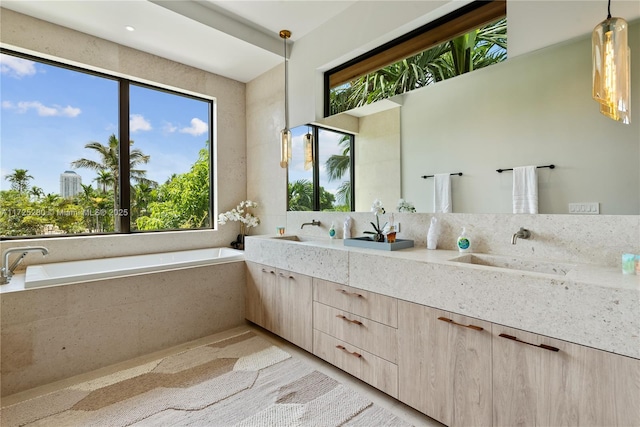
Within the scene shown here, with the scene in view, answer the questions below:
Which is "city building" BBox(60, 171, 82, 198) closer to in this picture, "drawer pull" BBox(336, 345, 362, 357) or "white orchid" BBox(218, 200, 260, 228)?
"white orchid" BBox(218, 200, 260, 228)

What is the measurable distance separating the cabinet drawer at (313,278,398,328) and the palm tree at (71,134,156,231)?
92.2 inches

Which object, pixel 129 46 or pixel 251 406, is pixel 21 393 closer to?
pixel 251 406

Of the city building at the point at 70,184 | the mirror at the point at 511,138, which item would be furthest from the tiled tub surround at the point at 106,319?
the mirror at the point at 511,138

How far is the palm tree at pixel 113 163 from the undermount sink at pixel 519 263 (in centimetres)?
322

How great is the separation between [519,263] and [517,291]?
0.48 m

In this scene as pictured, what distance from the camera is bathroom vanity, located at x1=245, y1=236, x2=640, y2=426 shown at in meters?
1.13

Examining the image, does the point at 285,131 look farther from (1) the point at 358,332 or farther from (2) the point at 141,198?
(1) the point at 358,332

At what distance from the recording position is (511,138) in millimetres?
1857

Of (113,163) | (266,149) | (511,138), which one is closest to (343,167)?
(266,149)

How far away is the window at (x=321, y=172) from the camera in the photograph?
9.25 ft

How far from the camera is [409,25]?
234cm

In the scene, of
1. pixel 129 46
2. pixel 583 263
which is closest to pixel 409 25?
pixel 583 263

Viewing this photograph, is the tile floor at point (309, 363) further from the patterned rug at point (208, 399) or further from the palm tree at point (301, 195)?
the palm tree at point (301, 195)

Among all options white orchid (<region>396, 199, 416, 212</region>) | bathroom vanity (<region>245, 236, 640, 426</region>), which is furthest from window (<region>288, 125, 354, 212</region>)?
bathroom vanity (<region>245, 236, 640, 426</region>)
